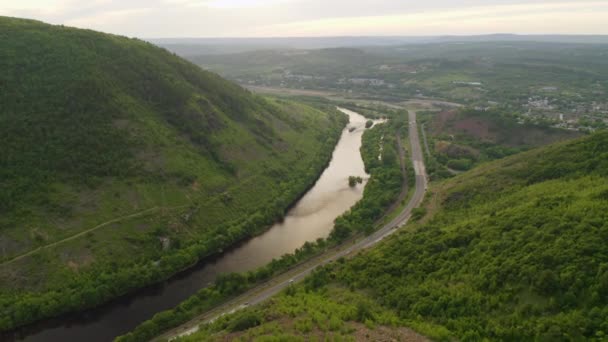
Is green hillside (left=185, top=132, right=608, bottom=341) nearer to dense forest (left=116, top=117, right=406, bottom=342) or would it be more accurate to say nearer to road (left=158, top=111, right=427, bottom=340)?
Answer: road (left=158, top=111, right=427, bottom=340)

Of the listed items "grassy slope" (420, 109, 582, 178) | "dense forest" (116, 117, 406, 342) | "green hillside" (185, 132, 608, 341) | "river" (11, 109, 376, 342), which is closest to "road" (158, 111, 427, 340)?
"dense forest" (116, 117, 406, 342)

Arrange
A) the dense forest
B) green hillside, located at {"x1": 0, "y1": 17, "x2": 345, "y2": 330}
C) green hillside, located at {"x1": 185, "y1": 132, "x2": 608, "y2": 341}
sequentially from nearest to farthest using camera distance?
1. green hillside, located at {"x1": 185, "y1": 132, "x2": 608, "y2": 341}
2. the dense forest
3. green hillside, located at {"x1": 0, "y1": 17, "x2": 345, "y2": 330}

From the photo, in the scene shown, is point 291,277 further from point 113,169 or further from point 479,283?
point 113,169

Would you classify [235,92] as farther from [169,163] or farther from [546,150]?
[546,150]

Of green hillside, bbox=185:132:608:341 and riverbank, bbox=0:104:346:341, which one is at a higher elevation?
green hillside, bbox=185:132:608:341

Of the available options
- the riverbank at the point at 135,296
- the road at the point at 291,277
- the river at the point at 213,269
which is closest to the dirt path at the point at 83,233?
the riverbank at the point at 135,296

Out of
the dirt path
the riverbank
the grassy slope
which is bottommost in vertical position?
the riverbank
